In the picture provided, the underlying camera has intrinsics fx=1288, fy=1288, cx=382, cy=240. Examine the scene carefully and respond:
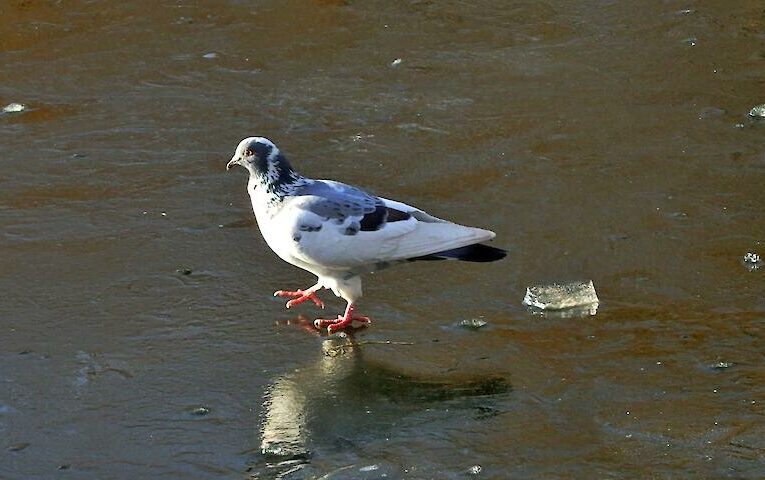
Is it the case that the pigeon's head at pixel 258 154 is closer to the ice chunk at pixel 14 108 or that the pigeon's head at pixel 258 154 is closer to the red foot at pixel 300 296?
the red foot at pixel 300 296

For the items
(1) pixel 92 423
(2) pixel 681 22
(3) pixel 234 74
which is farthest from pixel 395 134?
(1) pixel 92 423

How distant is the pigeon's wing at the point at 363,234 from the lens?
543 centimetres

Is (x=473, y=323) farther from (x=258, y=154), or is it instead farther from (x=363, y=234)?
(x=258, y=154)

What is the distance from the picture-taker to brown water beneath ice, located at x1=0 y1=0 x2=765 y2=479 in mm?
4578

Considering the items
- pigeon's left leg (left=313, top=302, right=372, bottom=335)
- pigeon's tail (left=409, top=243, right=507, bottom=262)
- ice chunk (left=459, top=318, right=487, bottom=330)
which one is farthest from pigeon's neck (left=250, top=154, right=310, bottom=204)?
ice chunk (left=459, top=318, right=487, bottom=330)

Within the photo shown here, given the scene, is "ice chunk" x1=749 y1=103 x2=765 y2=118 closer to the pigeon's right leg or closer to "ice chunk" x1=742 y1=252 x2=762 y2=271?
"ice chunk" x1=742 y1=252 x2=762 y2=271

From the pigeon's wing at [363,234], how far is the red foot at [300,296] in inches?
8.4

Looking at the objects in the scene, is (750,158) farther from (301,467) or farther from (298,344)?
(301,467)

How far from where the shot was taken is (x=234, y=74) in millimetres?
8375

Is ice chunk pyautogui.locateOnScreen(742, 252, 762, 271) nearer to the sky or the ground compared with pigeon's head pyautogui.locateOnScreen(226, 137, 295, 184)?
nearer to the ground

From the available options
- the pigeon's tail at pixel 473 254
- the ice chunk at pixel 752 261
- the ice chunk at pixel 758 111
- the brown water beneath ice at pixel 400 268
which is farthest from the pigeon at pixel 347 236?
the ice chunk at pixel 758 111

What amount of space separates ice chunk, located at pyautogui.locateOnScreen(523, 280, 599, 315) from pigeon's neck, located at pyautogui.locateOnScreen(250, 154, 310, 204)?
113cm

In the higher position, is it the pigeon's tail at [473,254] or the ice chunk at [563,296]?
the pigeon's tail at [473,254]

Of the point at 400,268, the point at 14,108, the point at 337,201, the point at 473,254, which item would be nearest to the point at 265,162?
the point at 337,201
